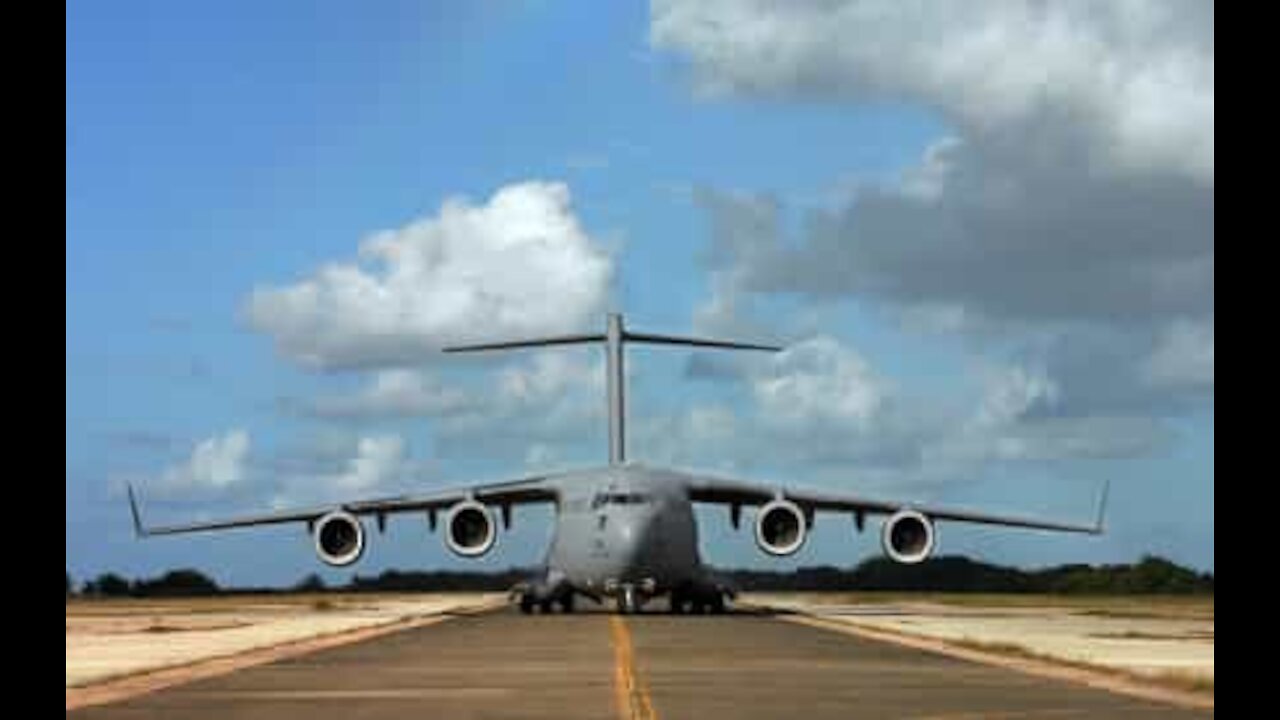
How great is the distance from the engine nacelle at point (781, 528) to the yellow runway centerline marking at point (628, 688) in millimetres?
13869

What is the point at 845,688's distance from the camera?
67.3ft

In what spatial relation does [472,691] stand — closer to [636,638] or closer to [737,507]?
[636,638]

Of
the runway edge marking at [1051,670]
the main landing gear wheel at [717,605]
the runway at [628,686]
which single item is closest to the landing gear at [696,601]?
the main landing gear wheel at [717,605]

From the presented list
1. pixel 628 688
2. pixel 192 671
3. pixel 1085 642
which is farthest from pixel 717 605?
pixel 628 688

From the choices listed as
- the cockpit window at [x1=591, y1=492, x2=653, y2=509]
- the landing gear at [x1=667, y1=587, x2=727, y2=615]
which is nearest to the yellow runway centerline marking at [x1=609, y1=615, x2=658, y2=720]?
the cockpit window at [x1=591, y1=492, x2=653, y2=509]

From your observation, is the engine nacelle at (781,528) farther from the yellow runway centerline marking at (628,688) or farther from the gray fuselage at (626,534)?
the yellow runway centerline marking at (628,688)

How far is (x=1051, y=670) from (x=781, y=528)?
857 inches

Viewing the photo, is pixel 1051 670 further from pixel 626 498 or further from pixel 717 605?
pixel 717 605

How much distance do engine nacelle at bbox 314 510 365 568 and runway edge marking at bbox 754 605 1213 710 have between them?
11.3 meters

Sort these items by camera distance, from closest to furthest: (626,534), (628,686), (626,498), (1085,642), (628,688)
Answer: (628,688)
(628,686)
(1085,642)
(626,534)
(626,498)

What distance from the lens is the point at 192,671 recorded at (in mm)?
24953

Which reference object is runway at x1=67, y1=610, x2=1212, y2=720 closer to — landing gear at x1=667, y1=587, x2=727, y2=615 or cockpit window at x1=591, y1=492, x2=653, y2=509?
cockpit window at x1=591, y1=492, x2=653, y2=509

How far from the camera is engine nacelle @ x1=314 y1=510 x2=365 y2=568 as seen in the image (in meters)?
46.8
